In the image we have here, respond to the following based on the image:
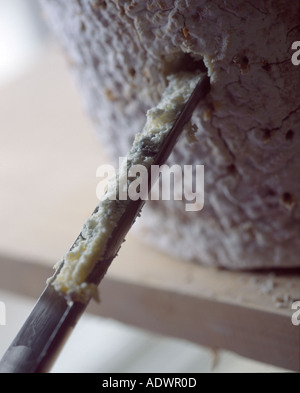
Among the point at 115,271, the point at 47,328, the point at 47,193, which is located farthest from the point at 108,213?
the point at 47,193

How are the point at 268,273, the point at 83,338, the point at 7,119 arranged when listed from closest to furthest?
1. the point at 268,273
2. the point at 7,119
3. the point at 83,338

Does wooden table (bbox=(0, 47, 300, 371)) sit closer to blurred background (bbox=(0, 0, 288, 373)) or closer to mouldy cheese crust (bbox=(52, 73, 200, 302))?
blurred background (bbox=(0, 0, 288, 373))

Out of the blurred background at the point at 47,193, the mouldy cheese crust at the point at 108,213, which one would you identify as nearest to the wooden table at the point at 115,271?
the blurred background at the point at 47,193

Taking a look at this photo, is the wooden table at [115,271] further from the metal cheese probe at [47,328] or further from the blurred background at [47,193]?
the metal cheese probe at [47,328]

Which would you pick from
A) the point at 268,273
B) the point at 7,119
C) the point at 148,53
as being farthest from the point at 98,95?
the point at 7,119

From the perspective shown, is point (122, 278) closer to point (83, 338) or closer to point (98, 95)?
point (98, 95)

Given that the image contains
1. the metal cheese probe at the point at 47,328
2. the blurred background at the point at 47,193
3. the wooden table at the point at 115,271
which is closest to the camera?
the metal cheese probe at the point at 47,328

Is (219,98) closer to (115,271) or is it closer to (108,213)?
(108,213)
